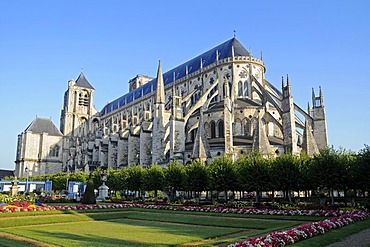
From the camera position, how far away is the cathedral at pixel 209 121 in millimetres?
40875

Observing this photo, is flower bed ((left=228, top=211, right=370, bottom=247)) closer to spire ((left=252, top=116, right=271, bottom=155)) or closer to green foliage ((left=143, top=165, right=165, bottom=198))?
spire ((left=252, top=116, right=271, bottom=155))

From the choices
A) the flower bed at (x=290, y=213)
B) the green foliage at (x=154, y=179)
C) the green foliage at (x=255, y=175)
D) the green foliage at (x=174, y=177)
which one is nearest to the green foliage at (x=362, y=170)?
the flower bed at (x=290, y=213)

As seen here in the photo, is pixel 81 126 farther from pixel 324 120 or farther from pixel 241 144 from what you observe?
pixel 324 120

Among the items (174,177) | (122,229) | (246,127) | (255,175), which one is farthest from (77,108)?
(122,229)

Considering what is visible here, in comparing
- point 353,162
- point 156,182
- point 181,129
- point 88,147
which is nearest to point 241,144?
point 181,129

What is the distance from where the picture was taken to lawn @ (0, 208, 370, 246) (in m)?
12.3

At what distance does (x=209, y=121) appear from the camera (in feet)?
159

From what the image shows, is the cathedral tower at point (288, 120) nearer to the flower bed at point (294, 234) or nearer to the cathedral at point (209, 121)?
the cathedral at point (209, 121)

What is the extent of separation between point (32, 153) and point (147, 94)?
36.3 metres

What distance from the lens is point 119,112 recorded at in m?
83.9

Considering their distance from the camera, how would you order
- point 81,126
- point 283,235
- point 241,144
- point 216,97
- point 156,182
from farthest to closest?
point 81,126
point 216,97
point 241,144
point 156,182
point 283,235

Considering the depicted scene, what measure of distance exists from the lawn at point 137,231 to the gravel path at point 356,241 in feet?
1.13

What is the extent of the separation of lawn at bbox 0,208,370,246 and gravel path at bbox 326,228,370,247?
345 mm

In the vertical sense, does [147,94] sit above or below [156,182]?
above
